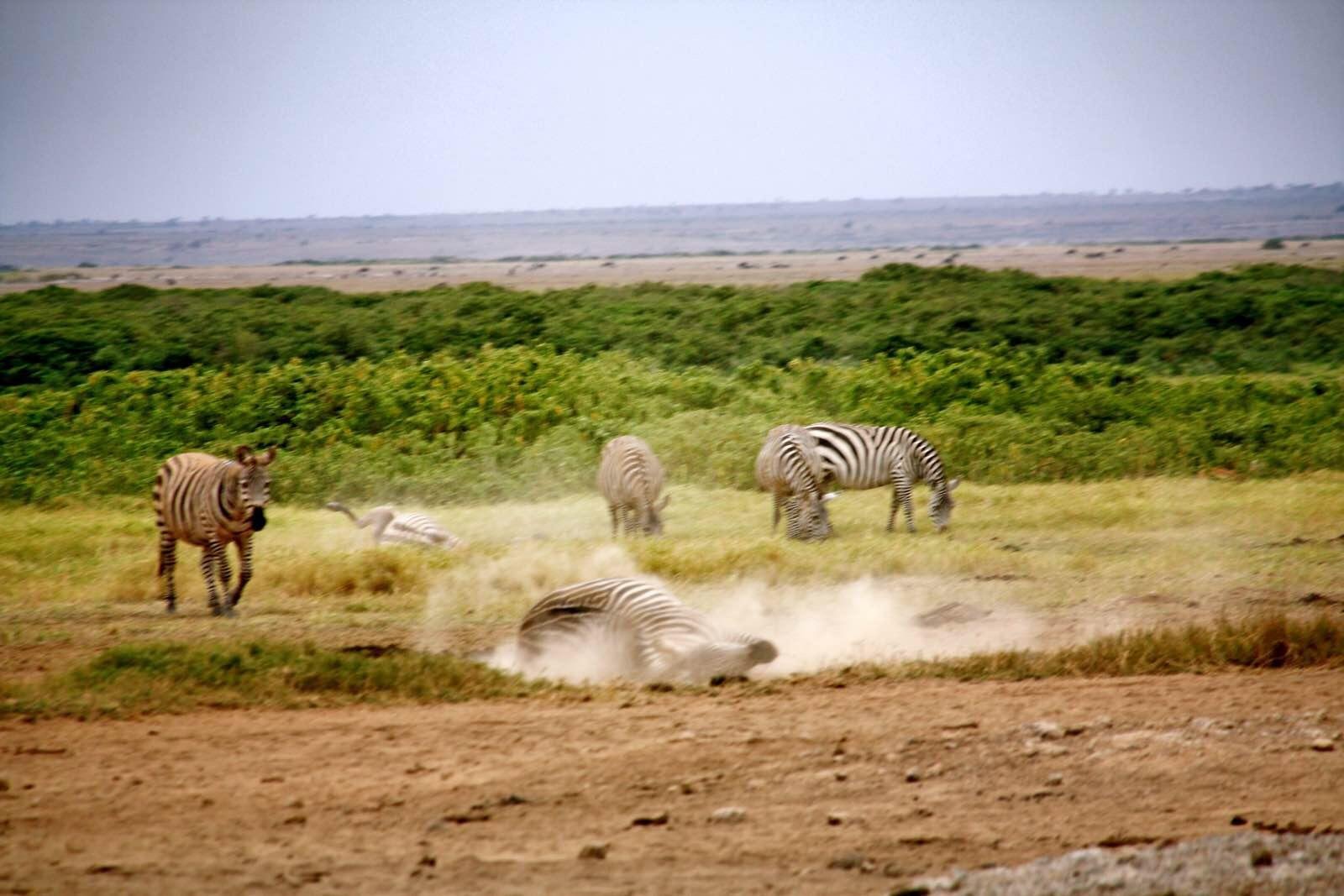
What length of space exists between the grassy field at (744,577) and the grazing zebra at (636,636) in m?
0.72

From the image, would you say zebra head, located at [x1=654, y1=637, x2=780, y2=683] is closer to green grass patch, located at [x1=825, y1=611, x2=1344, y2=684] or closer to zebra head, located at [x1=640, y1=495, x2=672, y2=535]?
green grass patch, located at [x1=825, y1=611, x2=1344, y2=684]

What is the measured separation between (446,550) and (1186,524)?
7.29 meters

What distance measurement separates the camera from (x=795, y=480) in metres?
16.9

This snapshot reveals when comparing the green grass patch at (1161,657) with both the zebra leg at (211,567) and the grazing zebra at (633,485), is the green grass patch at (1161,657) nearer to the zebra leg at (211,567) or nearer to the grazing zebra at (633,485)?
the zebra leg at (211,567)

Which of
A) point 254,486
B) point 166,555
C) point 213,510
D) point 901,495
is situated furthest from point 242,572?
point 901,495

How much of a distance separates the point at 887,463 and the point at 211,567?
309 inches

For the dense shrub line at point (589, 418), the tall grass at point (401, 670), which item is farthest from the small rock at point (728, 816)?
the dense shrub line at point (589, 418)

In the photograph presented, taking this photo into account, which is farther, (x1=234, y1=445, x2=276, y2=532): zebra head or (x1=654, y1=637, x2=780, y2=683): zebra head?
(x1=234, y1=445, x2=276, y2=532): zebra head

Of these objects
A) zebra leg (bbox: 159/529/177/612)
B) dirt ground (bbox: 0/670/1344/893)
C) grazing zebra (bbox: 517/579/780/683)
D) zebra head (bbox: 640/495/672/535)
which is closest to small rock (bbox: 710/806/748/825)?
dirt ground (bbox: 0/670/1344/893)

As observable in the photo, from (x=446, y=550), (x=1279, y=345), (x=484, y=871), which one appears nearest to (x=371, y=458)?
(x=446, y=550)

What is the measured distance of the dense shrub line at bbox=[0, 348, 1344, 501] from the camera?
67.4 ft

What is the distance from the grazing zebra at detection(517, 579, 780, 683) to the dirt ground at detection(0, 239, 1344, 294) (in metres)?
53.3

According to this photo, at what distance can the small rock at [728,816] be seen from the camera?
6.79 m

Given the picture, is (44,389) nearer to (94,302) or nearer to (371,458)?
(371,458)
